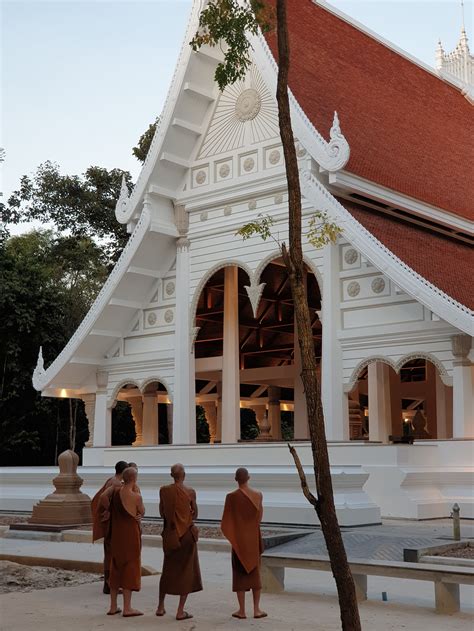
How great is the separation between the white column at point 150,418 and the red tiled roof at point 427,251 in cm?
844

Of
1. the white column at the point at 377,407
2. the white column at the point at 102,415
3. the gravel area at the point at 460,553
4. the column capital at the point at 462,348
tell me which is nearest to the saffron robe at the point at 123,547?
the gravel area at the point at 460,553

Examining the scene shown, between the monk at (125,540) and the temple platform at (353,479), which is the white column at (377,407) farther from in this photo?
the monk at (125,540)

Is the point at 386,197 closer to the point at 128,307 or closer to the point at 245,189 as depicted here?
the point at 245,189

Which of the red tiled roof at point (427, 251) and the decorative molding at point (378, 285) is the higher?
the red tiled roof at point (427, 251)

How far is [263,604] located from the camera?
8.60 metres

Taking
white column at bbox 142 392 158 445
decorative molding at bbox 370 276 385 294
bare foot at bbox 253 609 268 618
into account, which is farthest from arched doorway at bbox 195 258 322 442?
bare foot at bbox 253 609 268 618

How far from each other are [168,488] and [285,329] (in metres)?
19.8

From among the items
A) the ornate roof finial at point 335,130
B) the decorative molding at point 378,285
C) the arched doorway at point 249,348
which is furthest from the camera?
the arched doorway at point 249,348

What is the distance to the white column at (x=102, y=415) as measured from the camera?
77.0ft

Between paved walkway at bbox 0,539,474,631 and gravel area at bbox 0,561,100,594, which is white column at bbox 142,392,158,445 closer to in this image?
gravel area at bbox 0,561,100,594

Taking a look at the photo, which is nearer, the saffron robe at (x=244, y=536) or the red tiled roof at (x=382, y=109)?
the saffron robe at (x=244, y=536)

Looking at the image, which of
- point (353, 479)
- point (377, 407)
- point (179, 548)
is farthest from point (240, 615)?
point (377, 407)

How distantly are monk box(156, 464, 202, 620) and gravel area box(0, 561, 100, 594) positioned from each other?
2156mm

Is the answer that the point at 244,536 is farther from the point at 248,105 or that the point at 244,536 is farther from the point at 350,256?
the point at 248,105
